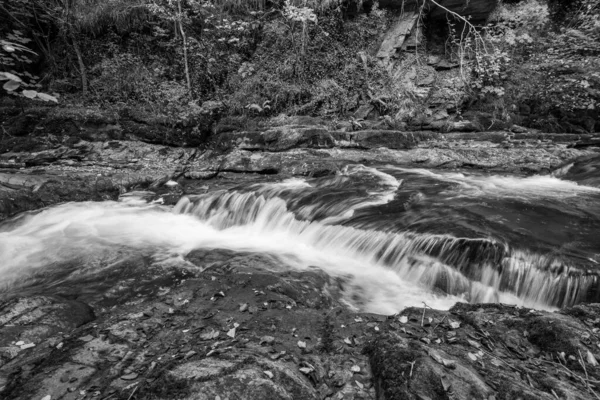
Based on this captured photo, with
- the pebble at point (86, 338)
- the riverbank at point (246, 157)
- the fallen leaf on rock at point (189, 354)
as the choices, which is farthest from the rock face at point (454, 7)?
the pebble at point (86, 338)

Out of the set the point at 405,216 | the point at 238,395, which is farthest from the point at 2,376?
the point at 405,216

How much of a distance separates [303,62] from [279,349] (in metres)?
12.7

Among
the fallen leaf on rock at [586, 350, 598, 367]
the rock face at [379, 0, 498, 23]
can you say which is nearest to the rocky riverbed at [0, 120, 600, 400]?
the fallen leaf on rock at [586, 350, 598, 367]

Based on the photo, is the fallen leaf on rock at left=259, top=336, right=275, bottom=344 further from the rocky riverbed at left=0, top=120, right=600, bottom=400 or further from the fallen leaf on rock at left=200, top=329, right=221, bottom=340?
the fallen leaf on rock at left=200, top=329, right=221, bottom=340

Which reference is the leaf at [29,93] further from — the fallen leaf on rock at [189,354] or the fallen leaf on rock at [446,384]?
the fallen leaf on rock at [446,384]

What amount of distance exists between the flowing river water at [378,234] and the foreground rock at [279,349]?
96 centimetres

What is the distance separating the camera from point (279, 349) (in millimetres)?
2475

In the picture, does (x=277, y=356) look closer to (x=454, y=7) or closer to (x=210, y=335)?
(x=210, y=335)

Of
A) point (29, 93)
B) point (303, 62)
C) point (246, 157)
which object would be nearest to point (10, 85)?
point (29, 93)

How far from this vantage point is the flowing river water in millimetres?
4148

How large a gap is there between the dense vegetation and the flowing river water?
464 cm

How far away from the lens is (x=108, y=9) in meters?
14.3

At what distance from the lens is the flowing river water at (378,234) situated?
4148mm

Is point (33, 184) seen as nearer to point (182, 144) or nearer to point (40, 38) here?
point (182, 144)
